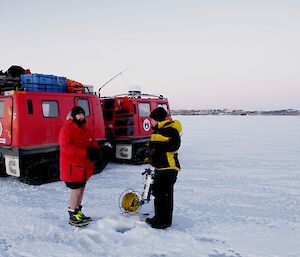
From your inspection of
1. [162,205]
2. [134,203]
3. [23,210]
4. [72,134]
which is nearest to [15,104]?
[23,210]

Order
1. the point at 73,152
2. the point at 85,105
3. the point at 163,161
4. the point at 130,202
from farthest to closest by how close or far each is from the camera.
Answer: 1. the point at 85,105
2. the point at 130,202
3. the point at 163,161
4. the point at 73,152

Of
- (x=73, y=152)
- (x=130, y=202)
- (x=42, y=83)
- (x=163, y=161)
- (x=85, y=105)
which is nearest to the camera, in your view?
(x=73, y=152)

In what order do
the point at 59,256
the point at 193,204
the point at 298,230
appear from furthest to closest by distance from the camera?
1. the point at 193,204
2. the point at 298,230
3. the point at 59,256

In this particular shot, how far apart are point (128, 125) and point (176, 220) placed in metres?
5.46

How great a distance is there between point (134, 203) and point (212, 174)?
13.1ft

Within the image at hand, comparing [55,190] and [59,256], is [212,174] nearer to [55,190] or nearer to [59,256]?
[55,190]

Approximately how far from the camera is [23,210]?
5.44 meters

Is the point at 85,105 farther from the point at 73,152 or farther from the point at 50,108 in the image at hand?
the point at 73,152

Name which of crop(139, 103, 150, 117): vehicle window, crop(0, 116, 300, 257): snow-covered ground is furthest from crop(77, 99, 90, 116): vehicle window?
crop(139, 103, 150, 117): vehicle window

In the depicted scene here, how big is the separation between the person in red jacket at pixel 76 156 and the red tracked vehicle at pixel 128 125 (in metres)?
5.37

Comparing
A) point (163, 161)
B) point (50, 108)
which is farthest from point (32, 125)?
point (163, 161)

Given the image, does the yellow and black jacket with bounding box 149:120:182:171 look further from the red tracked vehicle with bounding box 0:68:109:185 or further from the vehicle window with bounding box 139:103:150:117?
the vehicle window with bounding box 139:103:150:117

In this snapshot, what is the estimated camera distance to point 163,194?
4629 mm

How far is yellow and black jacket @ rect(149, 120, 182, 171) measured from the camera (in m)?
4.53
